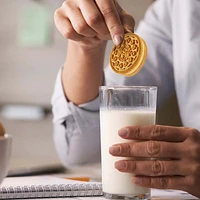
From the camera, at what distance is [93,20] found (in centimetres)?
97

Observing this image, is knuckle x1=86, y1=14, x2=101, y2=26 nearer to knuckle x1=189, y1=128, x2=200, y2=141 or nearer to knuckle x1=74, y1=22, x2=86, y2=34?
knuckle x1=74, y1=22, x2=86, y2=34

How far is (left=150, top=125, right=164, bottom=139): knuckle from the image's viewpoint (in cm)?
84

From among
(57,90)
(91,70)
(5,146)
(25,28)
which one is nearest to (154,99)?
(5,146)

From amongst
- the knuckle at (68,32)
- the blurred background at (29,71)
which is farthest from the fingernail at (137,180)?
the blurred background at (29,71)

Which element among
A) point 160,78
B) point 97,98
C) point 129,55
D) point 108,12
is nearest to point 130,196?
point 129,55

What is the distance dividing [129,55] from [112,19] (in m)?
0.09

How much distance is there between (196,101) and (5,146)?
0.76 m

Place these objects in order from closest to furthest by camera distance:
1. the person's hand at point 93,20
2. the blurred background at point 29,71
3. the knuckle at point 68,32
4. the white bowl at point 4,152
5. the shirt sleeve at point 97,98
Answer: the white bowl at point 4,152
the person's hand at point 93,20
the knuckle at point 68,32
the shirt sleeve at point 97,98
the blurred background at point 29,71

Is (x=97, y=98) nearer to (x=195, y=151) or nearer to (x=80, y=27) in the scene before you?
(x=80, y=27)

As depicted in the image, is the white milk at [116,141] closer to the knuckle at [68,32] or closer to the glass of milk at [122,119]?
the glass of milk at [122,119]

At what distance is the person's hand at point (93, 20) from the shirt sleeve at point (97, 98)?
338 millimetres

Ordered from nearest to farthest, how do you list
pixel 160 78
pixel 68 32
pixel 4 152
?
pixel 4 152
pixel 68 32
pixel 160 78

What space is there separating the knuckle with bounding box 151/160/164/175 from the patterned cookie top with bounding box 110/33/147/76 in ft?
0.53

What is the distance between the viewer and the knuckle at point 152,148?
2.74ft
